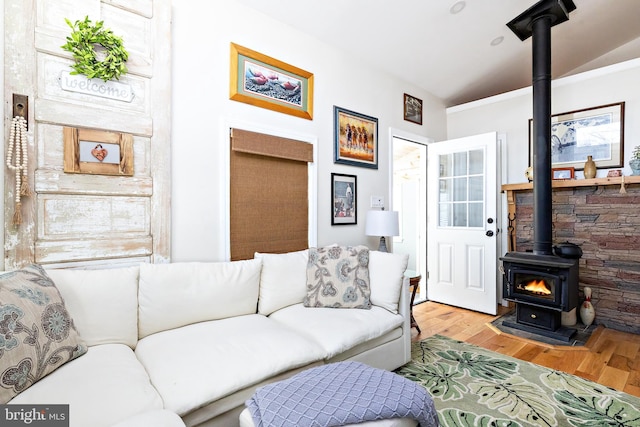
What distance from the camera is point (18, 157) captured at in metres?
1.59

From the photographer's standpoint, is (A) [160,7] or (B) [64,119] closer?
(B) [64,119]

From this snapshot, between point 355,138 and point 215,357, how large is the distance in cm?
245

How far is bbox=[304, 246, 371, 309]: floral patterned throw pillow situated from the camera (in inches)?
89.6

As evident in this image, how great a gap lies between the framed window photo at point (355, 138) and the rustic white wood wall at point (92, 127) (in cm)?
156

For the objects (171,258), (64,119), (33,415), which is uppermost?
(64,119)

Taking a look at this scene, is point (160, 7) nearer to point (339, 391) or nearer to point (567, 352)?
point (339, 391)

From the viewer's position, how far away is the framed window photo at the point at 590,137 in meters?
3.09

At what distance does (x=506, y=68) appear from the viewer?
150 inches

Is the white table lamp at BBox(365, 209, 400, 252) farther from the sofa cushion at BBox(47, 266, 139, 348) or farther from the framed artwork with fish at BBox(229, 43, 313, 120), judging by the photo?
the sofa cushion at BBox(47, 266, 139, 348)

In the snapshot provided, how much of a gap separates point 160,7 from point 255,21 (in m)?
0.74

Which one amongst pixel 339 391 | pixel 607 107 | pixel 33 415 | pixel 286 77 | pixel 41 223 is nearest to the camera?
pixel 33 415

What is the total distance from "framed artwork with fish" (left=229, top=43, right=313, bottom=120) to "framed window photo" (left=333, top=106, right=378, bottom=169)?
37 centimetres

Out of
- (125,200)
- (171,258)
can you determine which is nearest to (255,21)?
(125,200)
